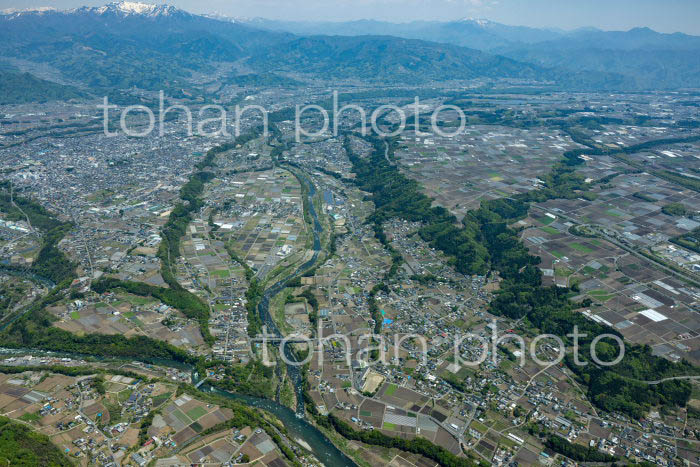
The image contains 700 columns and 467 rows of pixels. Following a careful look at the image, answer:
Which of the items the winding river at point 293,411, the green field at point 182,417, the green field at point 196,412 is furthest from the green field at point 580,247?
the green field at point 182,417

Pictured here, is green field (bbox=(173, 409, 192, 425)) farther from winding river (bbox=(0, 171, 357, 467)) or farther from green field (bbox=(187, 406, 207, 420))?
winding river (bbox=(0, 171, 357, 467))

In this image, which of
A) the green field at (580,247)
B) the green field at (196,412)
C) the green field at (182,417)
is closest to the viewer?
the green field at (182,417)

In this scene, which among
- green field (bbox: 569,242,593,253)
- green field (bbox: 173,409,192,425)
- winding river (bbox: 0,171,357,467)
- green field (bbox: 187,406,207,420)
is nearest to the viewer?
winding river (bbox: 0,171,357,467)

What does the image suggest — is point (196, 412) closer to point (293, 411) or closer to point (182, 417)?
point (182, 417)

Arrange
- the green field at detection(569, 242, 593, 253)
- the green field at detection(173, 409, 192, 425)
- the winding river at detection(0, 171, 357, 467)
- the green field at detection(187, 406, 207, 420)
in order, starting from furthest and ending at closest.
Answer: the green field at detection(569, 242, 593, 253), the green field at detection(187, 406, 207, 420), the green field at detection(173, 409, 192, 425), the winding river at detection(0, 171, 357, 467)

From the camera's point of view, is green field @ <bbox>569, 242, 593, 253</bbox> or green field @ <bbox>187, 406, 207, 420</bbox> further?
green field @ <bbox>569, 242, 593, 253</bbox>

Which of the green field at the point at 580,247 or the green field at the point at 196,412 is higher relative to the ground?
the green field at the point at 580,247

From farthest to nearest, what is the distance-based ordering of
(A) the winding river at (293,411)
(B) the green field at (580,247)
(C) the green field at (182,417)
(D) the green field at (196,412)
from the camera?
(B) the green field at (580,247) < (D) the green field at (196,412) < (C) the green field at (182,417) < (A) the winding river at (293,411)

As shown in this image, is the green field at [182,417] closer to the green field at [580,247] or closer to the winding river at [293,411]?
the winding river at [293,411]

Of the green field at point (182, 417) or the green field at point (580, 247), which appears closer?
the green field at point (182, 417)

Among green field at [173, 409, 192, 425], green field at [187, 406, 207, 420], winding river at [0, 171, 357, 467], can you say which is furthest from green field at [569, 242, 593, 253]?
green field at [173, 409, 192, 425]

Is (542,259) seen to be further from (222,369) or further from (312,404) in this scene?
(222,369)
